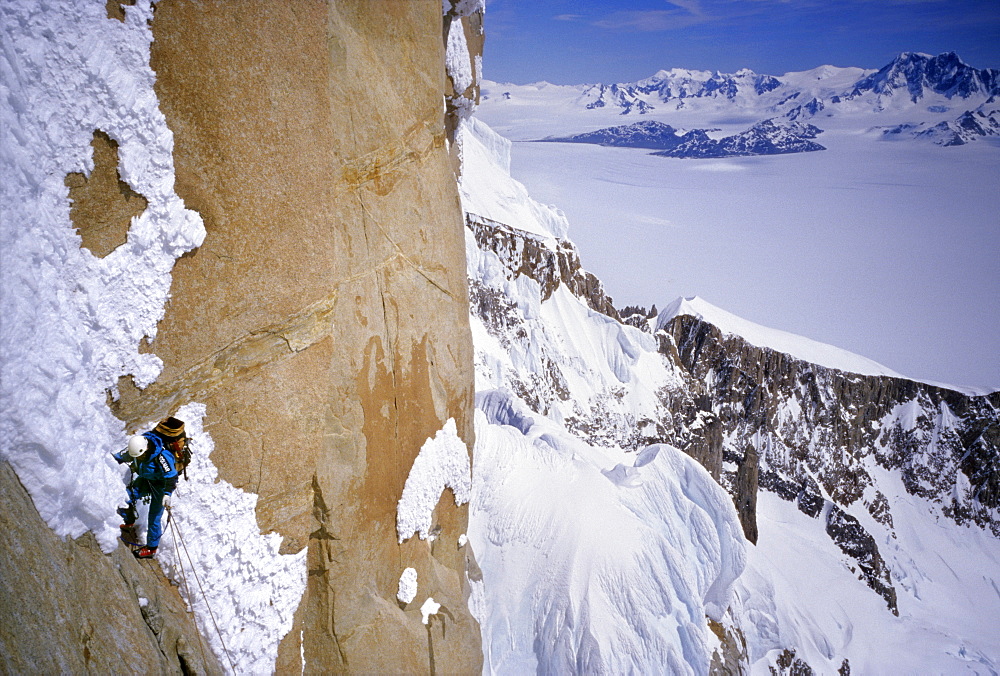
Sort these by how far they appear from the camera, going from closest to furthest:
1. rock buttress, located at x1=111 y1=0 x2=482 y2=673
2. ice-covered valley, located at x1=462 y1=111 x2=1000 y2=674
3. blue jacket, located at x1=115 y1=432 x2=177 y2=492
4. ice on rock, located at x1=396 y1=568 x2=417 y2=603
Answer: blue jacket, located at x1=115 y1=432 x2=177 y2=492, rock buttress, located at x1=111 y1=0 x2=482 y2=673, ice on rock, located at x1=396 y1=568 x2=417 y2=603, ice-covered valley, located at x1=462 y1=111 x2=1000 y2=674

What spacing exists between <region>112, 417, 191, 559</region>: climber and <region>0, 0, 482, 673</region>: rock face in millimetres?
294

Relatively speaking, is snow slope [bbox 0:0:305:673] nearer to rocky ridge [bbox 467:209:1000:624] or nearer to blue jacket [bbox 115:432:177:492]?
blue jacket [bbox 115:432:177:492]

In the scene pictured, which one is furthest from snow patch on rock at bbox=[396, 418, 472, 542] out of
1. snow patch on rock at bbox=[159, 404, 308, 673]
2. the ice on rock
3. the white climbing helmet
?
the white climbing helmet

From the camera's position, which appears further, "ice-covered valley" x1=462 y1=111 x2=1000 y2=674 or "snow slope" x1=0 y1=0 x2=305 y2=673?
"ice-covered valley" x1=462 y1=111 x2=1000 y2=674

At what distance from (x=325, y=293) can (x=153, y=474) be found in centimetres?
273

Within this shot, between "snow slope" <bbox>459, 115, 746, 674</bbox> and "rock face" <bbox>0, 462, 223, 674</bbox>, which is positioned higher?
"rock face" <bbox>0, 462, 223, 674</bbox>

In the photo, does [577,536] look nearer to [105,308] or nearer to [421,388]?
[421,388]

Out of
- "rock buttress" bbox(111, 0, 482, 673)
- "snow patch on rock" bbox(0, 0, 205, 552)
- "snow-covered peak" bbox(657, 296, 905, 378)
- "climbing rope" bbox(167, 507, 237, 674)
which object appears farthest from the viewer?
"snow-covered peak" bbox(657, 296, 905, 378)

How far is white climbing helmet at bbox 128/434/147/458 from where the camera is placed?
15.9 feet

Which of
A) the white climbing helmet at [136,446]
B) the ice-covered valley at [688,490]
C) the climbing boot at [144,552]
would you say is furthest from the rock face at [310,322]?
the ice-covered valley at [688,490]

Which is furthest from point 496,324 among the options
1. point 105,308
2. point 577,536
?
point 105,308

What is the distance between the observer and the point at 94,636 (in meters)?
4.47

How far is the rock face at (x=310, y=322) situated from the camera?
532 centimetres

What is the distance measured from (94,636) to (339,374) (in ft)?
11.4
